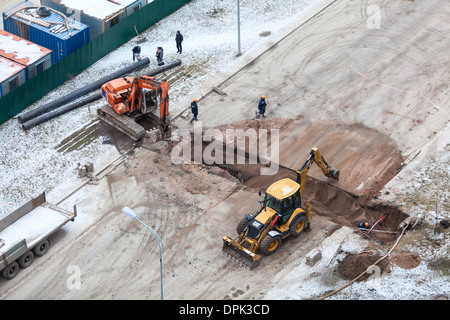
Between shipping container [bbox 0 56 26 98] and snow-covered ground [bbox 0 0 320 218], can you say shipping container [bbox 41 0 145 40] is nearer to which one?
snow-covered ground [bbox 0 0 320 218]

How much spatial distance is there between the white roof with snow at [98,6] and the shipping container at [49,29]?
3.99ft

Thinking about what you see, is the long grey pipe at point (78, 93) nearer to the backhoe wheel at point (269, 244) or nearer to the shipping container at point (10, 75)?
the shipping container at point (10, 75)

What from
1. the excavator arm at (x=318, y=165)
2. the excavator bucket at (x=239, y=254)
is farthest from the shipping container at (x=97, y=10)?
the excavator bucket at (x=239, y=254)

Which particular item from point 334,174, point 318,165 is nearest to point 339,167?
point 334,174

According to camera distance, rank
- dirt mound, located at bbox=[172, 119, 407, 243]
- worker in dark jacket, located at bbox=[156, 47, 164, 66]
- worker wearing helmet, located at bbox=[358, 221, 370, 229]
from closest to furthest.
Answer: worker wearing helmet, located at bbox=[358, 221, 370, 229] < dirt mound, located at bbox=[172, 119, 407, 243] < worker in dark jacket, located at bbox=[156, 47, 164, 66]

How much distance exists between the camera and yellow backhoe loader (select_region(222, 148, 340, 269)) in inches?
978

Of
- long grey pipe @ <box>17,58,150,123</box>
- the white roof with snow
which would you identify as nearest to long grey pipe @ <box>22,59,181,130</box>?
long grey pipe @ <box>17,58,150,123</box>

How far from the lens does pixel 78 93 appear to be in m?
35.8

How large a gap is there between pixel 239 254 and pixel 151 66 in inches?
663

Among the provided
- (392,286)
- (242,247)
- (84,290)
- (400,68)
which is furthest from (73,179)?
(400,68)

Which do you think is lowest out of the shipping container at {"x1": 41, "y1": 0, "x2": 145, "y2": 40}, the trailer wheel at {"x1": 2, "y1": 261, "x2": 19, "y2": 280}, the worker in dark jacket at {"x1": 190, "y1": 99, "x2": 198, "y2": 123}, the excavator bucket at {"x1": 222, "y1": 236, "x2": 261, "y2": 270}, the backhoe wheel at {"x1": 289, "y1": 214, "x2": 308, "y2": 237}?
the trailer wheel at {"x1": 2, "y1": 261, "x2": 19, "y2": 280}

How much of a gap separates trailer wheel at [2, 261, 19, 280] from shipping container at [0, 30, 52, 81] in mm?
13935

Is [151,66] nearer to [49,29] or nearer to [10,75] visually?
[49,29]

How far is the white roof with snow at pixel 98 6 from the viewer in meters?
39.5
